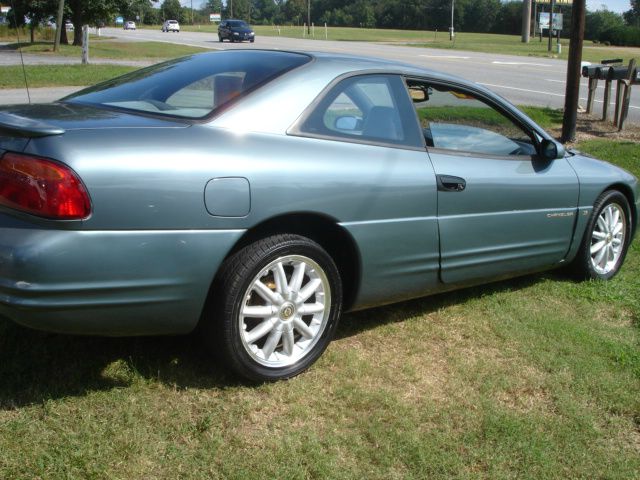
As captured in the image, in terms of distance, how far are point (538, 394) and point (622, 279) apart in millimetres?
2272

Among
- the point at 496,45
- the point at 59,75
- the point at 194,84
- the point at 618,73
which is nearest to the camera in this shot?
the point at 194,84

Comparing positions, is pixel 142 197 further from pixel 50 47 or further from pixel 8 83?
pixel 50 47

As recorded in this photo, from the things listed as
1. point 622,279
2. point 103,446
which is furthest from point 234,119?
point 622,279

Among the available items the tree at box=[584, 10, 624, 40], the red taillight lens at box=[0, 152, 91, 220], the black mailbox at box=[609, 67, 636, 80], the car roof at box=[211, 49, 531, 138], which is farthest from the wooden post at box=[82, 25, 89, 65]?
the tree at box=[584, 10, 624, 40]

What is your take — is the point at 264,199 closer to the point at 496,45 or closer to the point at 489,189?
the point at 489,189

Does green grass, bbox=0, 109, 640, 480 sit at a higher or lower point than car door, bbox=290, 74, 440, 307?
lower

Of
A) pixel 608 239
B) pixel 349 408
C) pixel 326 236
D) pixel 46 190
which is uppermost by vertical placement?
pixel 46 190

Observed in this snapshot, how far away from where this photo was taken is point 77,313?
9.66ft

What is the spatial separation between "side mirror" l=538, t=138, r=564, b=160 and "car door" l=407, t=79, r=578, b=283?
43 mm

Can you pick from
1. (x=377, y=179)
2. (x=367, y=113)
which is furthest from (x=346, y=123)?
(x=377, y=179)

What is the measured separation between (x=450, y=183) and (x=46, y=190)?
6.99 feet

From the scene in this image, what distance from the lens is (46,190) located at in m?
2.83

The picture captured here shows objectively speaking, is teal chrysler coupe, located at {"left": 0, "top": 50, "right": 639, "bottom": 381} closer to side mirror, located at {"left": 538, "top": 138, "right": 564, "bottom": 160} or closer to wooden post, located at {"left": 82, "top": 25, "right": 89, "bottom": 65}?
side mirror, located at {"left": 538, "top": 138, "right": 564, "bottom": 160}

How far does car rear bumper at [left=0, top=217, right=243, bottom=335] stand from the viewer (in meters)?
2.83
